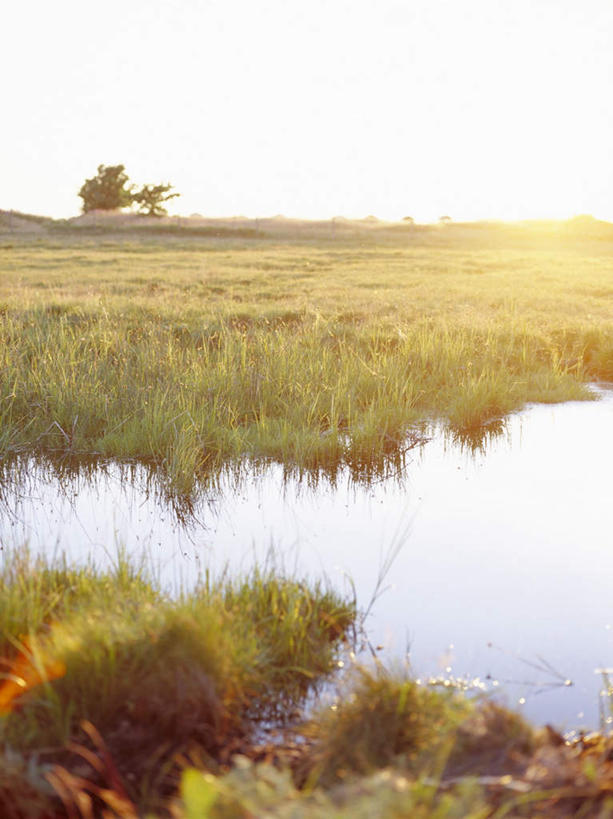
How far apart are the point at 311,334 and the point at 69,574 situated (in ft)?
17.7

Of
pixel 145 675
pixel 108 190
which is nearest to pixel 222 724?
pixel 145 675

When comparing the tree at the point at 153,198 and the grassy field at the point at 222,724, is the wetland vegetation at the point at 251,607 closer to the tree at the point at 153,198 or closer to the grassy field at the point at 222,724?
the grassy field at the point at 222,724

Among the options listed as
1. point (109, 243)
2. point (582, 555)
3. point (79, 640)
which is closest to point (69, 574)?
point (79, 640)

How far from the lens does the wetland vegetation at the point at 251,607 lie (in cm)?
180

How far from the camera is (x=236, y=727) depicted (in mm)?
2211

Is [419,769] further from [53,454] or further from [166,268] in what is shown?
[166,268]

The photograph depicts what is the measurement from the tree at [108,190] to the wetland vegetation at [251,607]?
1827 inches

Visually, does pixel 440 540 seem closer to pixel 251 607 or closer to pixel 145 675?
pixel 251 607

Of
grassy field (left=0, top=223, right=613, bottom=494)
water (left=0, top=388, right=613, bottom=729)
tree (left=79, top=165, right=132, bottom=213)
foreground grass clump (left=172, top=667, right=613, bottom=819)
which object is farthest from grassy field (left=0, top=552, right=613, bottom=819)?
tree (left=79, top=165, right=132, bottom=213)

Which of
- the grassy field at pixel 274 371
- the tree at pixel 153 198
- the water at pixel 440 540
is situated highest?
the tree at pixel 153 198

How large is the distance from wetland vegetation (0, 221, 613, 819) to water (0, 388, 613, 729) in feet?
0.73

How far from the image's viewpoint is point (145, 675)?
2166 mm

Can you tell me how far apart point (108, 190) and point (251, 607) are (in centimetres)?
5864

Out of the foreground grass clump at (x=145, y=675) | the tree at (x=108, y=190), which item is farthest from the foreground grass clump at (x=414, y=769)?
the tree at (x=108, y=190)
